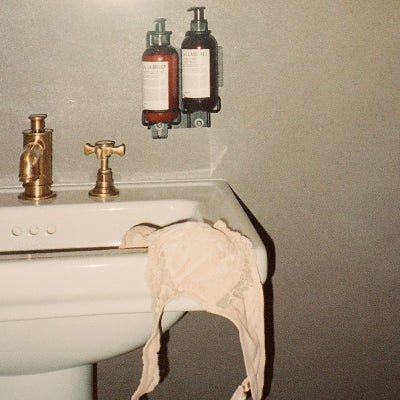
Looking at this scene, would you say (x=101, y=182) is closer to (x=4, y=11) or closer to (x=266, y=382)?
(x=4, y=11)

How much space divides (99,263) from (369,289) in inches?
29.4

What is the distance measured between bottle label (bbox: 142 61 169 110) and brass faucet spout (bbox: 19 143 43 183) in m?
0.22

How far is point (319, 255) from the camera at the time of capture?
1.08m

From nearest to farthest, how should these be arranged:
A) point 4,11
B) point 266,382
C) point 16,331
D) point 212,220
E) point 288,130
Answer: point 16,331 < point 212,220 < point 4,11 < point 288,130 < point 266,382

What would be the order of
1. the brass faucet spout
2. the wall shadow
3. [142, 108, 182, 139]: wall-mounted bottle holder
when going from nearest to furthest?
the brass faucet spout < [142, 108, 182, 139]: wall-mounted bottle holder < the wall shadow

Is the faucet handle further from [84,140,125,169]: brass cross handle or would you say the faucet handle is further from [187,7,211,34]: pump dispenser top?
[187,7,211,34]: pump dispenser top

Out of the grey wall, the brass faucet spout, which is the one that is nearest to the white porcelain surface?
the brass faucet spout

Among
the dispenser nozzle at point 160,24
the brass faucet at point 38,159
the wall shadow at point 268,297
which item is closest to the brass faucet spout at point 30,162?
the brass faucet at point 38,159

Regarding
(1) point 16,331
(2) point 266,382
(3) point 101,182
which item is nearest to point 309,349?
(2) point 266,382

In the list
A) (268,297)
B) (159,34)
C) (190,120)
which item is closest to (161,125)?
(190,120)

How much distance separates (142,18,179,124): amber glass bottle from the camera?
0.89m

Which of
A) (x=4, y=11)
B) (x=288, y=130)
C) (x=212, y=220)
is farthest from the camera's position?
(x=288, y=130)

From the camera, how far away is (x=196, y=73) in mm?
904

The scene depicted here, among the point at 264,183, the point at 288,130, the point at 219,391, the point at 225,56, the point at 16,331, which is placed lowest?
the point at 219,391
